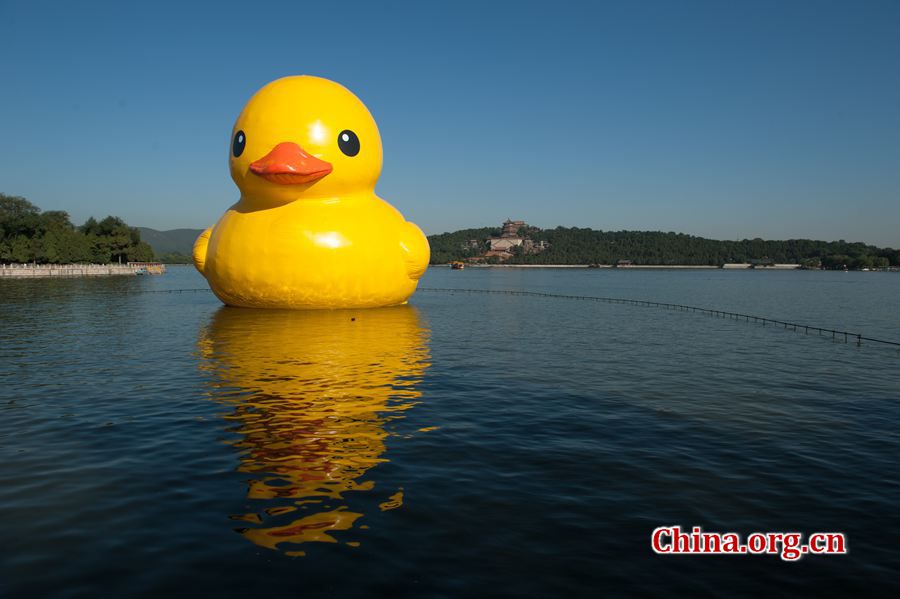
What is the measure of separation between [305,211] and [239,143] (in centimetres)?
411

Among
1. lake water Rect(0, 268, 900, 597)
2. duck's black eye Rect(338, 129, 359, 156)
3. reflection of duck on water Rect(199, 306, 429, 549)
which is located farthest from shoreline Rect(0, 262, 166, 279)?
lake water Rect(0, 268, 900, 597)

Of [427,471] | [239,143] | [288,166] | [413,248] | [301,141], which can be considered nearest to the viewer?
[427,471]

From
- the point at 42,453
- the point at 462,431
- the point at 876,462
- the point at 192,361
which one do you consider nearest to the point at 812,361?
the point at 876,462

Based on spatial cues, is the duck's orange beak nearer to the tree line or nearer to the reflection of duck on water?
the reflection of duck on water

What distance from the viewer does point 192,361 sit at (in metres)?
18.6

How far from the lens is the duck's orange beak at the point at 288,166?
24.0 metres

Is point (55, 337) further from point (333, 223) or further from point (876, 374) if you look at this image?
point (876, 374)

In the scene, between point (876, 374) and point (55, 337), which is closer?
point (876, 374)

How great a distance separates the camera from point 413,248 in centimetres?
2838

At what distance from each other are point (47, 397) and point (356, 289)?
14490mm

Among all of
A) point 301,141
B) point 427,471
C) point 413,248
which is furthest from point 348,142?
point 427,471

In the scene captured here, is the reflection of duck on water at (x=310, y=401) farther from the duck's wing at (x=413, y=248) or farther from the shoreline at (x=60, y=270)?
the shoreline at (x=60, y=270)

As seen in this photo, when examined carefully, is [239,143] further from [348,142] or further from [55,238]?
[55,238]

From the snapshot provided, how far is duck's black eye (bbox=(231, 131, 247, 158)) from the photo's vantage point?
86.0 feet
